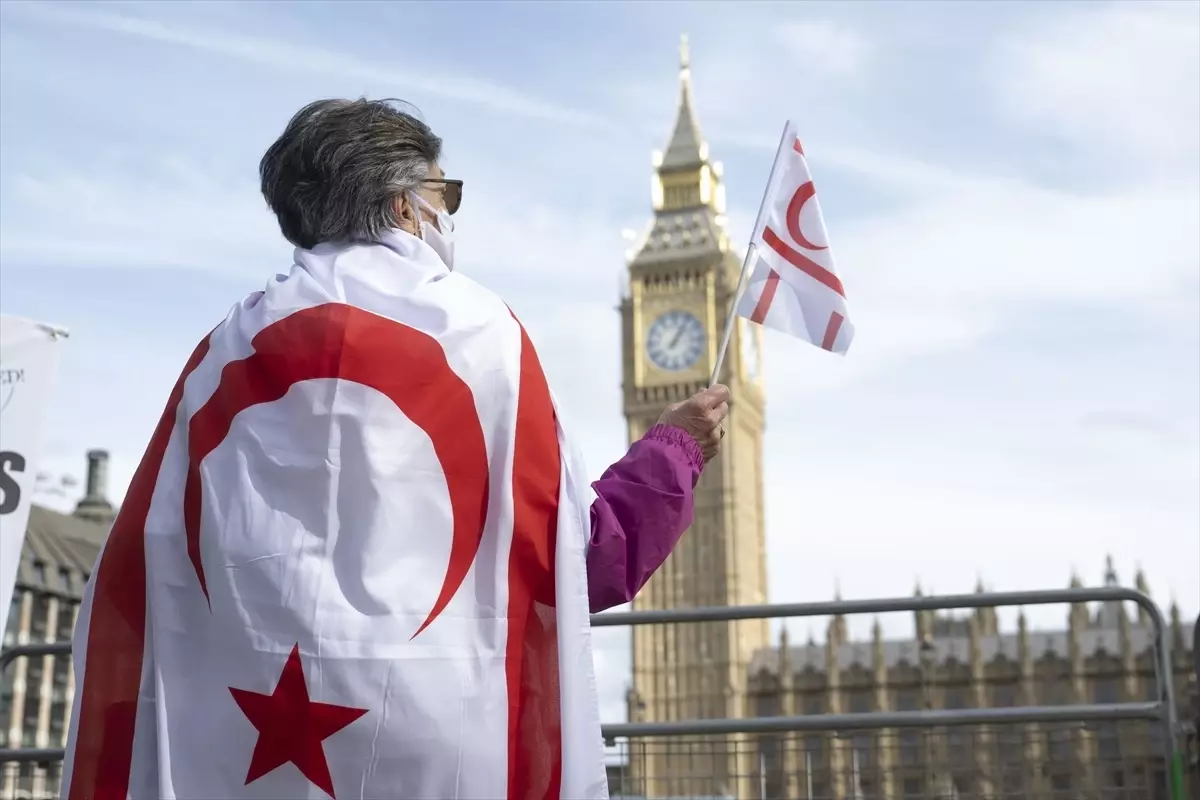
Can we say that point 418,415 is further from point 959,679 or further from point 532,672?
point 959,679

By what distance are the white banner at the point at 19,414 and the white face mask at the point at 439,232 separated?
230 cm

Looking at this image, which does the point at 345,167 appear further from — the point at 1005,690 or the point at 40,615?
the point at 1005,690

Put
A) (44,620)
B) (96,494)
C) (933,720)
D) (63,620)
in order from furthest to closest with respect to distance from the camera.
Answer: (96,494), (63,620), (44,620), (933,720)

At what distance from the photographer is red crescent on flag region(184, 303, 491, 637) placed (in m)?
1.65

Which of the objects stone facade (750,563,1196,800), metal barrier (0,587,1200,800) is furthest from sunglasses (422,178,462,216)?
stone facade (750,563,1196,800)

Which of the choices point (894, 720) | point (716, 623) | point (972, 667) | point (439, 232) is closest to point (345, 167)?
point (439, 232)

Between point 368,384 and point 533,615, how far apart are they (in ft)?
1.05

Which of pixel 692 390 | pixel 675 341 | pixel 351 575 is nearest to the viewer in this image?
pixel 351 575

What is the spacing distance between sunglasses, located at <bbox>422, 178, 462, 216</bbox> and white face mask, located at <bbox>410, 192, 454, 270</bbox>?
0.02 metres

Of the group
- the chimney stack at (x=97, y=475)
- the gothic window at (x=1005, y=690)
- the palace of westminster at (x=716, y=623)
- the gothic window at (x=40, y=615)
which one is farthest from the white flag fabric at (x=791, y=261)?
the chimney stack at (x=97, y=475)

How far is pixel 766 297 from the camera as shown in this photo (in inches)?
110

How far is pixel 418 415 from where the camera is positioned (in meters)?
1.66

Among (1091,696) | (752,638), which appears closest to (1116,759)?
(1091,696)

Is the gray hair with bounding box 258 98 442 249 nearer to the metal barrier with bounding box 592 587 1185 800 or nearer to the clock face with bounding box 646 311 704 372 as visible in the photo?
the metal barrier with bounding box 592 587 1185 800
